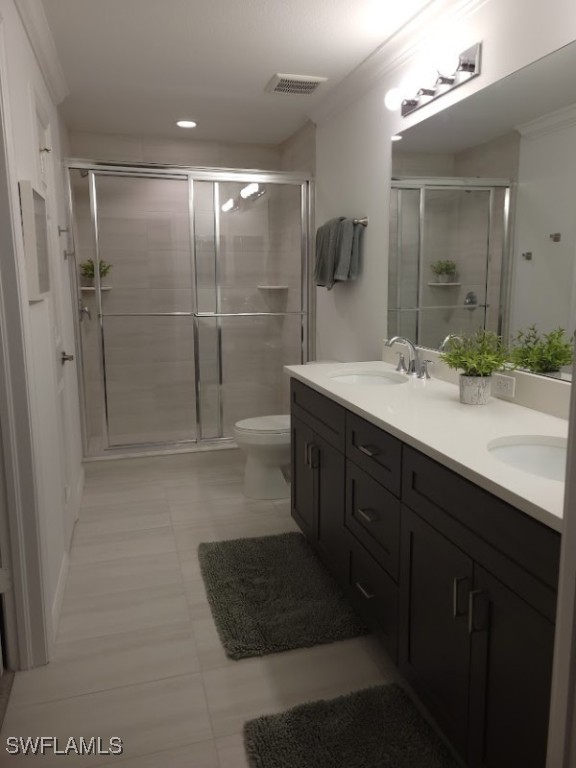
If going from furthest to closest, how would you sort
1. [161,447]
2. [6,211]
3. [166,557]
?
1. [161,447]
2. [166,557]
3. [6,211]

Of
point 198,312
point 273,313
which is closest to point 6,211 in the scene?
point 198,312

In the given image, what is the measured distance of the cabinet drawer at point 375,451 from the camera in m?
1.79

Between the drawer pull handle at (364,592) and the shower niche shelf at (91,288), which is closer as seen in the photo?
the drawer pull handle at (364,592)

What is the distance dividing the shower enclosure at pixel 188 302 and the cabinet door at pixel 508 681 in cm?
317

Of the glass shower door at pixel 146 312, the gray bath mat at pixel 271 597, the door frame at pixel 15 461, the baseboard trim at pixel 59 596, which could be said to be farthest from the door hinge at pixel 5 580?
the glass shower door at pixel 146 312

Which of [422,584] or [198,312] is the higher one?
[198,312]

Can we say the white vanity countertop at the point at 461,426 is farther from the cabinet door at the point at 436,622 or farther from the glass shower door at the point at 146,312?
the glass shower door at the point at 146,312

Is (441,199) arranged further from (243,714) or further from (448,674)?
(243,714)

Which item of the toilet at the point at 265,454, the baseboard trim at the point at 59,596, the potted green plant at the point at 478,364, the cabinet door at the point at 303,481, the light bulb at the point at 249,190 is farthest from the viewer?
the light bulb at the point at 249,190

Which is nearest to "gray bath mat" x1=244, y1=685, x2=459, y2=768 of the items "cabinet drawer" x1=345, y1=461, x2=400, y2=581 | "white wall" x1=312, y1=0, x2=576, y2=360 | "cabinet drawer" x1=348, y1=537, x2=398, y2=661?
"cabinet drawer" x1=348, y1=537, x2=398, y2=661

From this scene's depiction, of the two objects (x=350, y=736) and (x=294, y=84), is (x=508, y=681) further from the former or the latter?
(x=294, y=84)

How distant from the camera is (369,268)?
3209mm

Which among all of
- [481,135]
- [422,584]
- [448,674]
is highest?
[481,135]

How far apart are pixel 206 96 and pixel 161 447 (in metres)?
2.36
